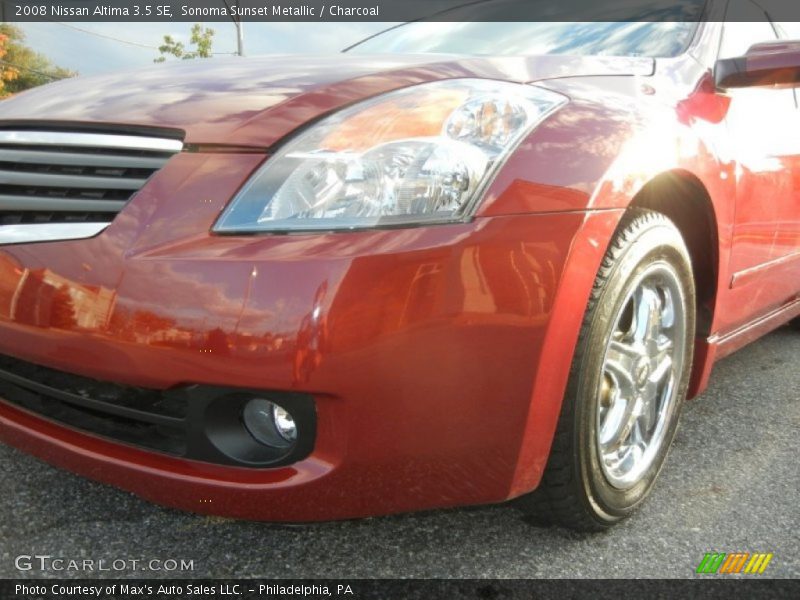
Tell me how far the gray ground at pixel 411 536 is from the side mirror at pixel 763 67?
112cm

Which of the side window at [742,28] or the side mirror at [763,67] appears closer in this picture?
the side mirror at [763,67]

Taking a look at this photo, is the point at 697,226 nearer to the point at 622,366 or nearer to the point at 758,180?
the point at 758,180

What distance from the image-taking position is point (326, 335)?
125 centimetres

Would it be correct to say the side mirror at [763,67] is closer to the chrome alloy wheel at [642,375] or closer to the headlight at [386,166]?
the chrome alloy wheel at [642,375]

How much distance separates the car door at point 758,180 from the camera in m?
2.17

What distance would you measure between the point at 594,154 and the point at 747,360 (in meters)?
2.29

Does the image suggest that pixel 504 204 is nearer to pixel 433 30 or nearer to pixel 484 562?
pixel 484 562

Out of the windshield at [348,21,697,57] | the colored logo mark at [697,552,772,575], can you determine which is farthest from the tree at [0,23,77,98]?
the colored logo mark at [697,552,772,575]

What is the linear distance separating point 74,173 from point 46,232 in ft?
0.46

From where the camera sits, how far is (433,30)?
9.53 feet

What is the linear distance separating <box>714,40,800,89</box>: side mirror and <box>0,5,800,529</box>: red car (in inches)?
19.1

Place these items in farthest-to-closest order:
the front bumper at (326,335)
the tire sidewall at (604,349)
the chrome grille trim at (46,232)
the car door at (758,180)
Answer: the car door at (758,180), the tire sidewall at (604,349), the chrome grille trim at (46,232), the front bumper at (326,335)

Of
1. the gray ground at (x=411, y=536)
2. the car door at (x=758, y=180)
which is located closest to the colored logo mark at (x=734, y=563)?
the gray ground at (x=411, y=536)

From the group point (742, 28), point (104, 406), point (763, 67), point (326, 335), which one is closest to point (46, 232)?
point (104, 406)
